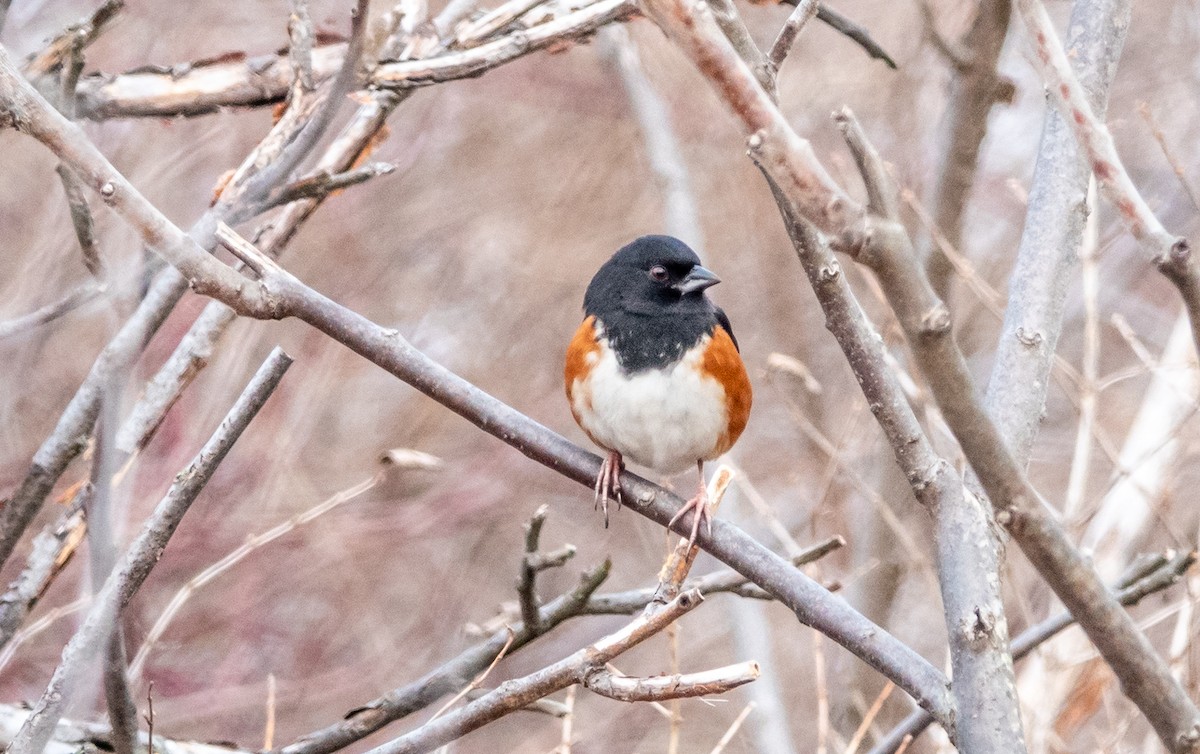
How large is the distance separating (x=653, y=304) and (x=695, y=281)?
11cm

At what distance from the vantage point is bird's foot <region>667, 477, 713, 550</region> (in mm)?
1883

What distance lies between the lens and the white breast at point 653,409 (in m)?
2.52

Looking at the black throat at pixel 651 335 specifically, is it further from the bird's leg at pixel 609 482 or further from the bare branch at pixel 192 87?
the bare branch at pixel 192 87

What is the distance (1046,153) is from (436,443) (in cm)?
345

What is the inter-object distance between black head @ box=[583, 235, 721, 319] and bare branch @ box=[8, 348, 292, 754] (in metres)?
1.13

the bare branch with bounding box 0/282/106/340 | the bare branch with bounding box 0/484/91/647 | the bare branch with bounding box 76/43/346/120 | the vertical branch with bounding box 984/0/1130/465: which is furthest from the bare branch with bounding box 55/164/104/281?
the vertical branch with bounding box 984/0/1130/465

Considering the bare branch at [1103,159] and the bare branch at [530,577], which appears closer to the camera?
the bare branch at [1103,159]

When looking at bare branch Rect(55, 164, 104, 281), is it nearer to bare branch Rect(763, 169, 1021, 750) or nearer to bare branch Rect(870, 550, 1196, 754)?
bare branch Rect(763, 169, 1021, 750)

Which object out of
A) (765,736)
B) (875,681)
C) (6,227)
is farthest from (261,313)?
(875,681)

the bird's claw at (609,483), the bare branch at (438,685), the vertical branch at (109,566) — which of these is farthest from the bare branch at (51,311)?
the bird's claw at (609,483)

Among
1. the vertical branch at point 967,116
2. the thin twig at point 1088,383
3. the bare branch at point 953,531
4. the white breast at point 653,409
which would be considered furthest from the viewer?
the vertical branch at point 967,116

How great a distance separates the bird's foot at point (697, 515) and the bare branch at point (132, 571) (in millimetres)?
674

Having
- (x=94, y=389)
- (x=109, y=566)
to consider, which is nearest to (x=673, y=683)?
(x=109, y=566)

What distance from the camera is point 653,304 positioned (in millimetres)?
2674
